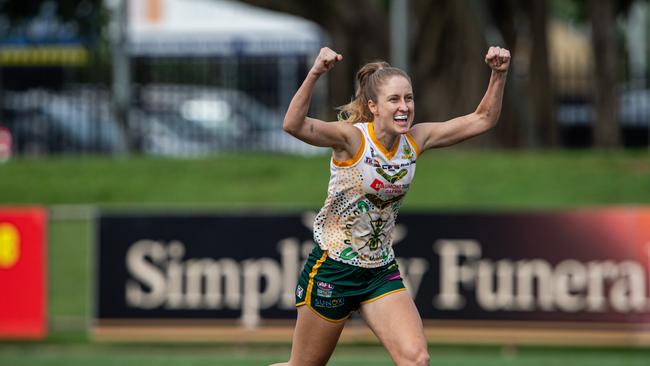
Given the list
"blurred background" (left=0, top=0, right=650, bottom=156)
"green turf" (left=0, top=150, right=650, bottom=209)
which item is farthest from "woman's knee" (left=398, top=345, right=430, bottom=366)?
"blurred background" (left=0, top=0, right=650, bottom=156)

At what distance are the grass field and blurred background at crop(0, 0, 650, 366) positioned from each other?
0.11 ft

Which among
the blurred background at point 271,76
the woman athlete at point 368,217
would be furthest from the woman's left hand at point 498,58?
the blurred background at point 271,76

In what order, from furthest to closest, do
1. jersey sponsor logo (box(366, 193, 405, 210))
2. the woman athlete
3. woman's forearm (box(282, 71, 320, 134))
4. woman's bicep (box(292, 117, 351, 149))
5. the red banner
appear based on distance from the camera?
the red banner → jersey sponsor logo (box(366, 193, 405, 210)) → the woman athlete → woman's bicep (box(292, 117, 351, 149)) → woman's forearm (box(282, 71, 320, 134))

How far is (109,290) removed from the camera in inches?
512

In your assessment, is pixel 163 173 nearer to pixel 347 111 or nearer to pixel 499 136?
pixel 499 136

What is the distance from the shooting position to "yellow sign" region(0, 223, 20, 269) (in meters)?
13.1

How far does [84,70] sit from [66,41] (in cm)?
511

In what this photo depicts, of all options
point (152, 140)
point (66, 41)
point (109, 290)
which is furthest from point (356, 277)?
point (152, 140)

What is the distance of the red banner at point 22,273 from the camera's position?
13.1m

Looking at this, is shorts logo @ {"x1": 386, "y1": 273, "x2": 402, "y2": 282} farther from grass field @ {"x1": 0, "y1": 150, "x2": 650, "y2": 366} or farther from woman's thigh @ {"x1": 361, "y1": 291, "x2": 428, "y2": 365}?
grass field @ {"x1": 0, "y1": 150, "x2": 650, "y2": 366}

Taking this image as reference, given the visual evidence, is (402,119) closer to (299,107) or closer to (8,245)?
(299,107)

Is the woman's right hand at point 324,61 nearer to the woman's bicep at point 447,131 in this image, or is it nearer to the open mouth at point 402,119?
the open mouth at point 402,119

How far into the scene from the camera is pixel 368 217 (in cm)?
705

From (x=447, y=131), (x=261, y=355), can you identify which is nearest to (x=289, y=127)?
(x=447, y=131)
